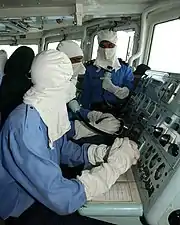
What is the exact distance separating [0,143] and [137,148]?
25.6 inches

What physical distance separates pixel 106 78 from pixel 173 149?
193cm

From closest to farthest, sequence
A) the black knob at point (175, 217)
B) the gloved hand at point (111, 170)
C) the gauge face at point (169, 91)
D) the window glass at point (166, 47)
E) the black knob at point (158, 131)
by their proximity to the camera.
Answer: the black knob at point (175, 217) → the gloved hand at point (111, 170) → the black knob at point (158, 131) → the gauge face at point (169, 91) → the window glass at point (166, 47)

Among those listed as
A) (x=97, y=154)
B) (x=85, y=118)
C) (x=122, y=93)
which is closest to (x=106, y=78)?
(x=122, y=93)

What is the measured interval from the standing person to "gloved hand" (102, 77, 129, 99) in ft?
3.00

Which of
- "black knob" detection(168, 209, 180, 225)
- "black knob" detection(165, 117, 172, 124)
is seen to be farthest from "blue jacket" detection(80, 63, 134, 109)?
"black knob" detection(168, 209, 180, 225)

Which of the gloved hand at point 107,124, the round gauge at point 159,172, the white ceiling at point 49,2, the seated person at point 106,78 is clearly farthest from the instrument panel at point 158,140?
the white ceiling at point 49,2

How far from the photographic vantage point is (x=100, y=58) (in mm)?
3242

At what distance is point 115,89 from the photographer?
291 centimetres

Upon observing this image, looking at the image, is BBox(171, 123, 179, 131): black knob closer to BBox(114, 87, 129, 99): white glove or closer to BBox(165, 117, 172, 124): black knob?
BBox(165, 117, 172, 124): black knob

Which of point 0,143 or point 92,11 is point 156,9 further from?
point 0,143

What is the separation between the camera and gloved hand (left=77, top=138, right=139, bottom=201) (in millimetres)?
1297

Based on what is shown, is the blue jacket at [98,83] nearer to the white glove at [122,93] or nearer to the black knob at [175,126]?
the white glove at [122,93]

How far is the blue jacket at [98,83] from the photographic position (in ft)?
10.1

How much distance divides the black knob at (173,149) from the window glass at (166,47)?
179cm
